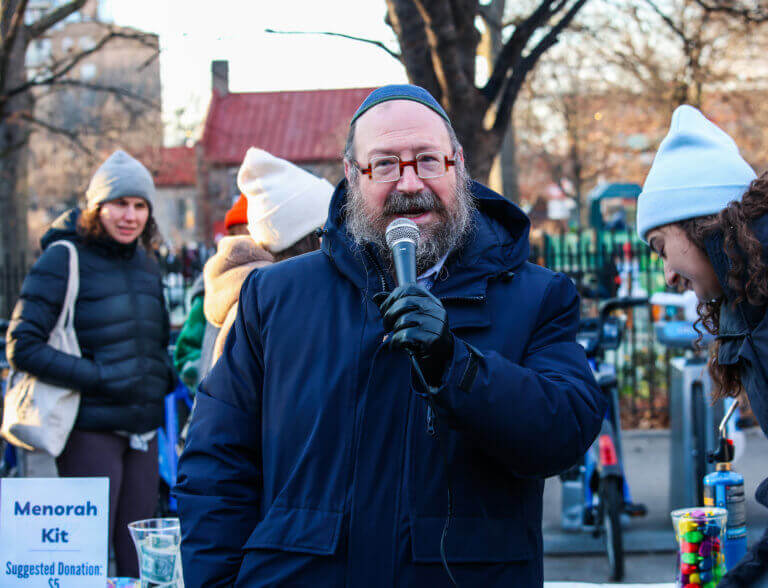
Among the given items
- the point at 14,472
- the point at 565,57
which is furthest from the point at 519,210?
the point at 565,57

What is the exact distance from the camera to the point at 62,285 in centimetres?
404

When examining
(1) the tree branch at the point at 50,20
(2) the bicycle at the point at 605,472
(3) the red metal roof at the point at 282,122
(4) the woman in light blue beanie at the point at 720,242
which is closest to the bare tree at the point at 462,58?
(2) the bicycle at the point at 605,472

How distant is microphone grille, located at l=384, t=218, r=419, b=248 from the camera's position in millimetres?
1986

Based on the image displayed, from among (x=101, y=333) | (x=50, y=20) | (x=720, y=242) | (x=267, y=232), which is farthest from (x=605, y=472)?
(x=50, y=20)

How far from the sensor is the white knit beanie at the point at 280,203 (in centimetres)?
343

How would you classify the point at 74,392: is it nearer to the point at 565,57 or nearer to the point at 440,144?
the point at 440,144

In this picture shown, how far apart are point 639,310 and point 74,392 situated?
11.6 m

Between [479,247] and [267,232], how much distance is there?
1409 mm

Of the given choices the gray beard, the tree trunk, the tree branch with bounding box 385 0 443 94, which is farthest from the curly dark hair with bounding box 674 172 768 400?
the tree trunk

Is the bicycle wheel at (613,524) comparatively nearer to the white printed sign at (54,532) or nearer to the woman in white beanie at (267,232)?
the woman in white beanie at (267,232)

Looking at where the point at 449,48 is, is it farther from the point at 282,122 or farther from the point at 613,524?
the point at 282,122

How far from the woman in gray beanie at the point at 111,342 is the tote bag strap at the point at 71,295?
2cm

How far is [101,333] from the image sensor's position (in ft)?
13.6

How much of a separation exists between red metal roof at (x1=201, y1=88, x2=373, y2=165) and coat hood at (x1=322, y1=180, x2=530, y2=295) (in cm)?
4789
